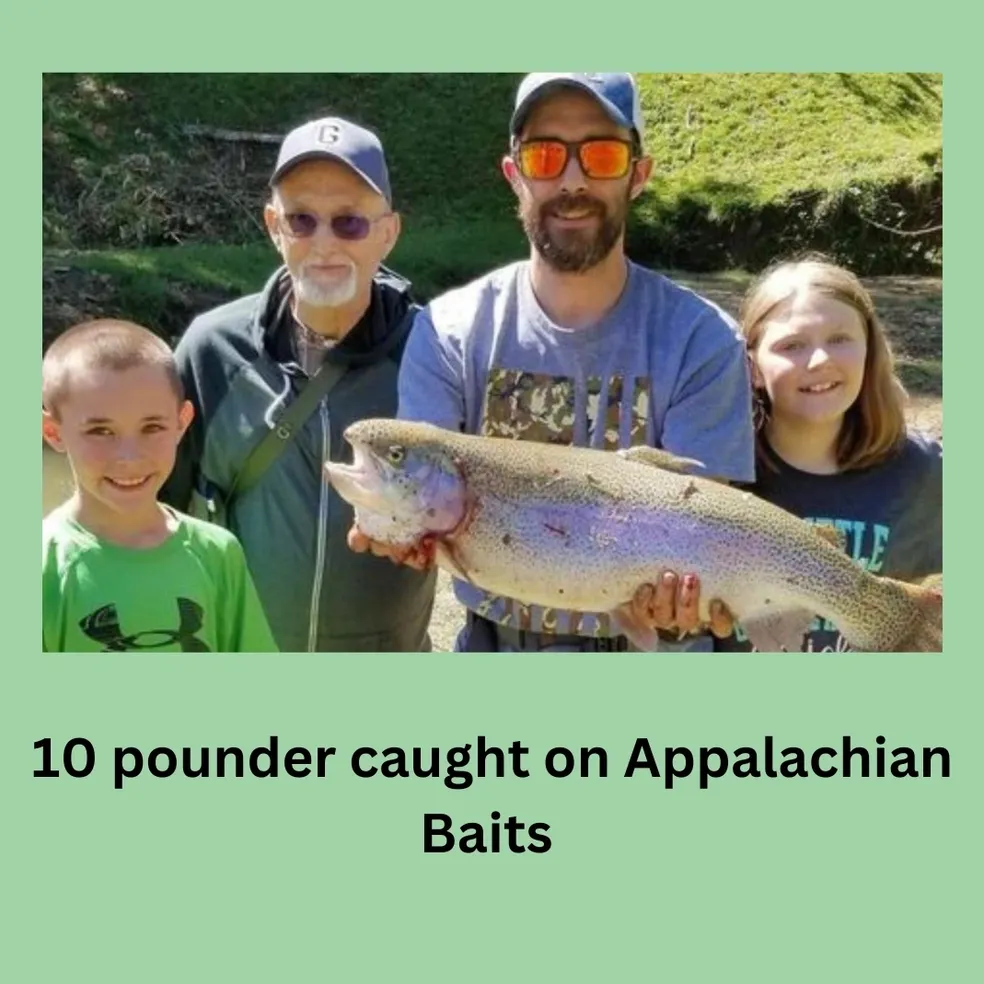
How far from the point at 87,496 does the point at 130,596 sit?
0.76ft

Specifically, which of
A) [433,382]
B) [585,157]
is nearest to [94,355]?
[433,382]

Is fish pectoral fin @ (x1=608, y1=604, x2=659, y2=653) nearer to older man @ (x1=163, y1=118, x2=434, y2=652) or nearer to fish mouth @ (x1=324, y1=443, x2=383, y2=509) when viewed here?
fish mouth @ (x1=324, y1=443, x2=383, y2=509)

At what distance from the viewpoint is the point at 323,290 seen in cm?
312

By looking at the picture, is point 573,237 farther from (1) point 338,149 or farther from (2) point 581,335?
(1) point 338,149

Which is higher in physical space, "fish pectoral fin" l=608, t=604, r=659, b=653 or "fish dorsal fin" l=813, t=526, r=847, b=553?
"fish dorsal fin" l=813, t=526, r=847, b=553

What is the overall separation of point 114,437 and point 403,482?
2.03 feet

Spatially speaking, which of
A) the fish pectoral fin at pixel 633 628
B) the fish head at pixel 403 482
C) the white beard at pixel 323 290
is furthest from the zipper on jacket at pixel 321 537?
the fish pectoral fin at pixel 633 628

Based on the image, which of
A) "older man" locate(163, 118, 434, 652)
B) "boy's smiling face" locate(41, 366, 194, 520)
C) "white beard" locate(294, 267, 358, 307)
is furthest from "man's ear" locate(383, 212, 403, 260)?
"boy's smiling face" locate(41, 366, 194, 520)

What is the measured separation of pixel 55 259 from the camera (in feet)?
24.8

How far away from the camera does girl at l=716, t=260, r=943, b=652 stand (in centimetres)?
313

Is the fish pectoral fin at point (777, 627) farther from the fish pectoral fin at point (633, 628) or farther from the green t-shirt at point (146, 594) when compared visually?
the green t-shirt at point (146, 594)

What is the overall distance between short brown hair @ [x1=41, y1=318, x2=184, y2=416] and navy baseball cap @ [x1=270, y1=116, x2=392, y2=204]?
2.07ft

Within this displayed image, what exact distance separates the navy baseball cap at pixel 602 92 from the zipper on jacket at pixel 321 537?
0.83 m
